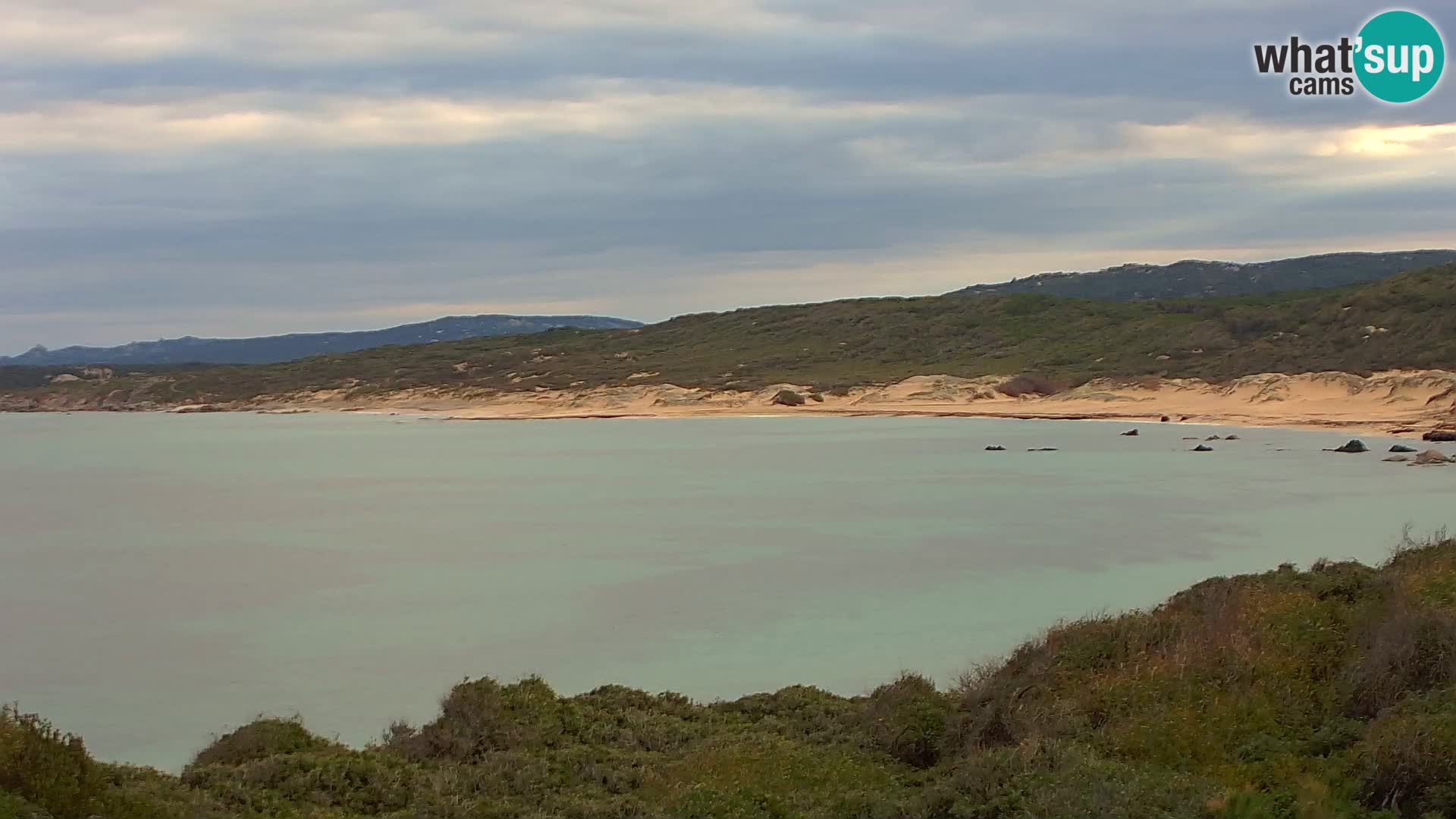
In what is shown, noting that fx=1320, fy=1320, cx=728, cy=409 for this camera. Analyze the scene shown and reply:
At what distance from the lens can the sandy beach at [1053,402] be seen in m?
52.1

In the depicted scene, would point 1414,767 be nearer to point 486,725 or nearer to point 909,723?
point 909,723

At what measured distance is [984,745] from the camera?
9.94 m

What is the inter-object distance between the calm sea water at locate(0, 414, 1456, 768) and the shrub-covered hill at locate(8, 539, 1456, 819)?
2511mm

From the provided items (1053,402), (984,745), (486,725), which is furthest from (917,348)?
(984,745)

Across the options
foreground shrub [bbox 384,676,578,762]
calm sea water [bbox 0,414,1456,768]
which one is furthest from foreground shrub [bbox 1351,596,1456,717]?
foreground shrub [bbox 384,676,578,762]

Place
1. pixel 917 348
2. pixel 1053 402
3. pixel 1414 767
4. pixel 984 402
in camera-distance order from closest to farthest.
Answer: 1. pixel 1414 767
2. pixel 1053 402
3. pixel 984 402
4. pixel 917 348

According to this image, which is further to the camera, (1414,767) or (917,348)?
(917,348)

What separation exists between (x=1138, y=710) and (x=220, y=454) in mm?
52086

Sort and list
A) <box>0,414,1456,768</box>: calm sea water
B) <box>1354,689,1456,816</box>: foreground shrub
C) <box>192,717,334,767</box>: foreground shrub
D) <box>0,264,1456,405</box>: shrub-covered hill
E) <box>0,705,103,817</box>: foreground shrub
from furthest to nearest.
Answer: <box>0,264,1456,405</box>: shrub-covered hill, <box>0,414,1456,768</box>: calm sea water, <box>192,717,334,767</box>: foreground shrub, <box>1354,689,1456,816</box>: foreground shrub, <box>0,705,103,817</box>: foreground shrub

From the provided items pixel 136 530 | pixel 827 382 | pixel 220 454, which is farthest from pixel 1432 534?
pixel 827 382

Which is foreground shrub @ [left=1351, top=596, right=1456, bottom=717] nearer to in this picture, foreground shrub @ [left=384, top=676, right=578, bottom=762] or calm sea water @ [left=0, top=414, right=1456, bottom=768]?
calm sea water @ [left=0, top=414, right=1456, bottom=768]

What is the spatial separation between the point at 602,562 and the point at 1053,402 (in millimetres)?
49393

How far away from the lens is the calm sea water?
15.1 metres

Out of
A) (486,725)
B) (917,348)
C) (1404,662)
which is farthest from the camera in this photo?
(917,348)
